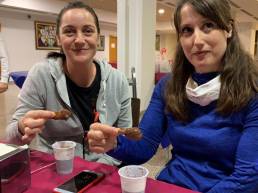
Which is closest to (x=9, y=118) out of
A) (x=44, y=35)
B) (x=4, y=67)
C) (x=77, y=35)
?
(x=4, y=67)

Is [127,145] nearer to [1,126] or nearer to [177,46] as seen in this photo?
[177,46]

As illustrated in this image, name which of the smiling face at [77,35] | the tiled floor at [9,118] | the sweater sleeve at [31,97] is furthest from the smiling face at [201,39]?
the tiled floor at [9,118]

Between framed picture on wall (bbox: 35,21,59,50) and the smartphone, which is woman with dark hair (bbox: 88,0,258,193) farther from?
framed picture on wall (bbox: 35,21,59,50)

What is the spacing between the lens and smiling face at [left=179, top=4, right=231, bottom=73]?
104 centimetres

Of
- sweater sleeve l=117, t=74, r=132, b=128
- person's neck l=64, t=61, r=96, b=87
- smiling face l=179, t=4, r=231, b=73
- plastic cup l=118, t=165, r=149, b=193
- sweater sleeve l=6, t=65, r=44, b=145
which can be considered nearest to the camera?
plastic cup l=118, t=165, r=149, b=193

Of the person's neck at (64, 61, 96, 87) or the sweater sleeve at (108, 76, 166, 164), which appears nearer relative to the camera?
the sweater sleeve at (108, 76, 166, 164)

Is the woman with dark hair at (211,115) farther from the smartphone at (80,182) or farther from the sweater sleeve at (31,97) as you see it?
the sweater sleeve at (31,97)

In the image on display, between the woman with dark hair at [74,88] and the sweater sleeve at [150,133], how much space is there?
0.84 feet

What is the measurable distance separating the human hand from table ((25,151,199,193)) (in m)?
0.08

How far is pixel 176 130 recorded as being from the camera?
113 centimetres

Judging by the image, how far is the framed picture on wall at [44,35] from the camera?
10.3m

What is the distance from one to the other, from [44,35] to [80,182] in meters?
10.5

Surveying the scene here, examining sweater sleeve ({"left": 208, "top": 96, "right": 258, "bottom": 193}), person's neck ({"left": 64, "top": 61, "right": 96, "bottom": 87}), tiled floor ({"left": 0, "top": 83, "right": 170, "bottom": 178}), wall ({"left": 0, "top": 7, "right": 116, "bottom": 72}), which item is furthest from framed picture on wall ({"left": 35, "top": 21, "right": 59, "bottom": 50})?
sweater sleeve ({"left": 208, "top": 96, "right": 258, "bottom": 193})

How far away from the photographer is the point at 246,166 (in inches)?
37.0
